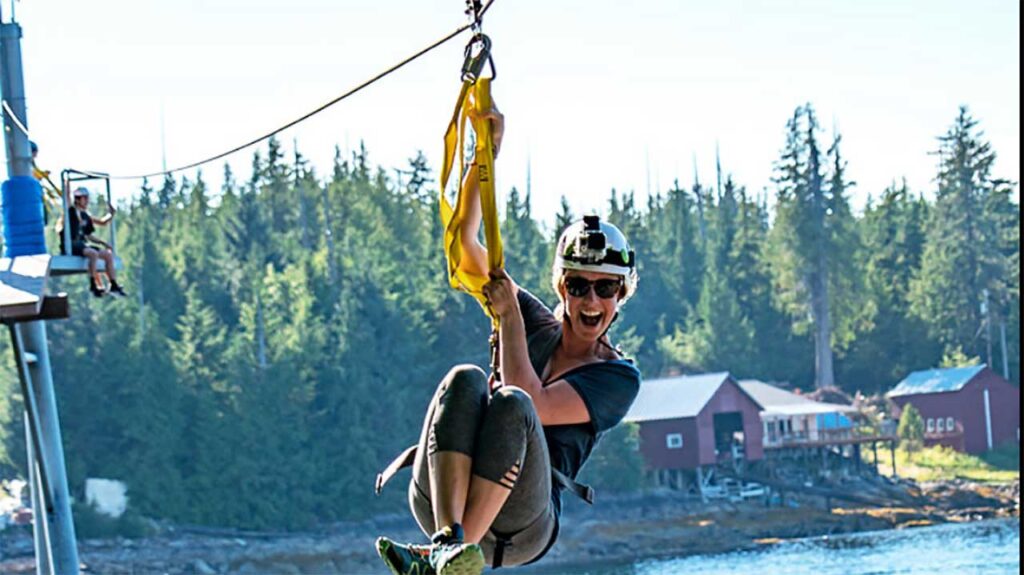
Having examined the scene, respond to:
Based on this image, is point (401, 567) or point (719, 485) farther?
point (719, 485)

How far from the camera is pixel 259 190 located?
251 ft

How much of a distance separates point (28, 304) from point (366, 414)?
4776cm

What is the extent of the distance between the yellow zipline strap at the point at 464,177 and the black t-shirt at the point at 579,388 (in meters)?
0.23

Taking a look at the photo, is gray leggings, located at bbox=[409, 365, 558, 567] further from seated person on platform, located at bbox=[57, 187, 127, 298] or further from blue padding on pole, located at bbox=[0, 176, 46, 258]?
seated person on platform, located at bbox=[57, 187, 127, 298]

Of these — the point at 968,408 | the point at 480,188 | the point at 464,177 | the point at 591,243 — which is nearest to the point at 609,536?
the point at 968,408

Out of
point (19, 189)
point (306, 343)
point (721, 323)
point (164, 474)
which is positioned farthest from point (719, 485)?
point (19, 189)

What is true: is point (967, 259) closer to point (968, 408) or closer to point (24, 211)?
point (968, 408)

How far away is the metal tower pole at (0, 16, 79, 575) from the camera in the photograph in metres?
14.2

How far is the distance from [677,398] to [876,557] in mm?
14091

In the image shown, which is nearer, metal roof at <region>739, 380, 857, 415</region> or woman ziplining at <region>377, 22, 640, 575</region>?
woman ziplining at <region>377, 22, 640, 575</region>

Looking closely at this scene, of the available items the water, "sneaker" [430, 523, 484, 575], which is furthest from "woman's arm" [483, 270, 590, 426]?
the water

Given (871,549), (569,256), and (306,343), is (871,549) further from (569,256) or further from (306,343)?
(569,256)

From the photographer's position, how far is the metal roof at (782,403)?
67188 millimetres

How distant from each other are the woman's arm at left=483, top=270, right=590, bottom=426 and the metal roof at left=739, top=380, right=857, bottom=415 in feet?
199
